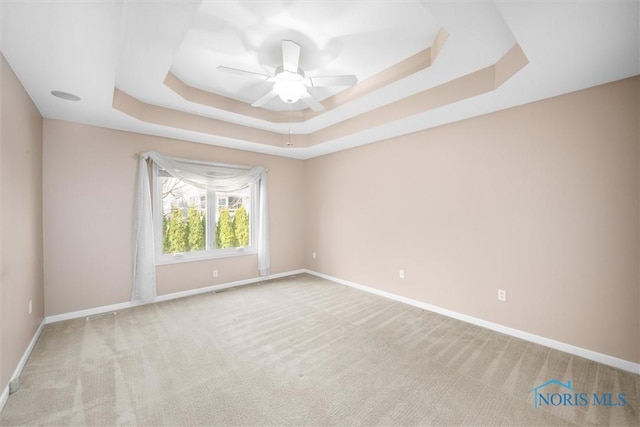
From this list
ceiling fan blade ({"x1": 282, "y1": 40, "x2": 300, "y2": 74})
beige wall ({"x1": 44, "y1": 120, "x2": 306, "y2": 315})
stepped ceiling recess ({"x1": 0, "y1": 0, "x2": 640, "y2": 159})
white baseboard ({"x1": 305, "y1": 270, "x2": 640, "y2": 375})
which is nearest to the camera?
stepped ceiling recess ({"x1": 0, "y1": 0, "x2": 640, "y2": 159})

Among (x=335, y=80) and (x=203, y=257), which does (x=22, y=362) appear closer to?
(x=203, y=257)

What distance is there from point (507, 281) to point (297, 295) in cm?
271

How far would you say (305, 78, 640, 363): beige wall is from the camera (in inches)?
89.7

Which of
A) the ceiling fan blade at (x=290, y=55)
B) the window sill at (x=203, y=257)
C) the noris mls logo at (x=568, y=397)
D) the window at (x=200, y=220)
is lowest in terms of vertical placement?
the noris mls logo at (x=568, y=397)

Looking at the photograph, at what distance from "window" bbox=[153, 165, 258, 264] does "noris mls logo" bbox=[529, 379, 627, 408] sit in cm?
411

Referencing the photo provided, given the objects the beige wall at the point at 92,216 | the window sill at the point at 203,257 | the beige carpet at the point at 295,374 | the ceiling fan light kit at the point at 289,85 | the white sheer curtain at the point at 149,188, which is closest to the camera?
the beige carpet at the point at 295,374

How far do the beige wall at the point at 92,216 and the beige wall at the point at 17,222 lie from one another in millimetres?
249

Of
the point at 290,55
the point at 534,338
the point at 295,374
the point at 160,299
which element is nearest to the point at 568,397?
the point at 534,338

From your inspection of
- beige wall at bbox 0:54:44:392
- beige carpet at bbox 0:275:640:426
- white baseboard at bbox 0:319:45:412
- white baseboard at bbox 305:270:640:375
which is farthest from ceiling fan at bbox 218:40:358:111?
white baseboard at bbox 305:270:640:375

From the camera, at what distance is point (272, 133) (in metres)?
4.49

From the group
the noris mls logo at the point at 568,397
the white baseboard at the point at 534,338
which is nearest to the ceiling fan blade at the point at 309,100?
the white baseboard at the point at 534,338

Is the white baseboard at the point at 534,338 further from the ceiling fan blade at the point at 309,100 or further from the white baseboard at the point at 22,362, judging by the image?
the white baseboard at the point at 22,362

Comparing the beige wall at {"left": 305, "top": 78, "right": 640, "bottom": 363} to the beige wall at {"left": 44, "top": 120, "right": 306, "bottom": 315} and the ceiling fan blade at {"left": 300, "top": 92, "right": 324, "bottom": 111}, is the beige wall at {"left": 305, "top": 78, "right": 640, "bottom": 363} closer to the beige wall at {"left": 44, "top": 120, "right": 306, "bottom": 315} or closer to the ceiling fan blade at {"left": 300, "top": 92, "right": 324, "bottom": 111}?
the ceiling fan blade at {"left": 300, "top": 92, "right": 324, "bottom": 111}

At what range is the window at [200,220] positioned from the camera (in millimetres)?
4000
